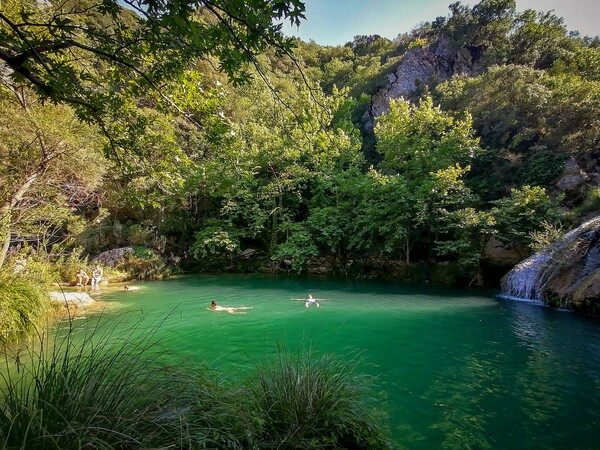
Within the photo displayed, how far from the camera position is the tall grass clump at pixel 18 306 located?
5.84m

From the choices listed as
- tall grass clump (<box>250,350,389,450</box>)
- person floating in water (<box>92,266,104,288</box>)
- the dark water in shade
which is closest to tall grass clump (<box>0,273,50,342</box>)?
the dark water in shade

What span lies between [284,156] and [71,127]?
1211cm

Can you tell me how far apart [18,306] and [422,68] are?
35169 millimetres

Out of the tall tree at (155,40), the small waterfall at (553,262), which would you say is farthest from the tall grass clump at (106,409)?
the small waterfall at (553,262)

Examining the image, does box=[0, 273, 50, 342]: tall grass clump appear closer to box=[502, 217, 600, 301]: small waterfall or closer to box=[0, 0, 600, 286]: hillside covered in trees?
box=[0, 0, 600, 286]: hillside covered in trees

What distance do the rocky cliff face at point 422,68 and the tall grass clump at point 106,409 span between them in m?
31.4

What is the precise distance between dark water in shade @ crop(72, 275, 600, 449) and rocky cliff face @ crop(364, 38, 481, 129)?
76.6 feet

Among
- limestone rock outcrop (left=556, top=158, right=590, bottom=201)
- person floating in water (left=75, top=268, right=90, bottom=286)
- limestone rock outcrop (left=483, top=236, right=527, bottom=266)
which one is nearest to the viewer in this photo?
person floating in water (left=75, top=268, right=90, bottom=286)

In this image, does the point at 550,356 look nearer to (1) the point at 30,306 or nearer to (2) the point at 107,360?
(2) the point at 107,360

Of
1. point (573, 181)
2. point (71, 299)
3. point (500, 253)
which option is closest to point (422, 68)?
point (573, 181)

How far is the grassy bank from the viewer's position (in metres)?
1.75

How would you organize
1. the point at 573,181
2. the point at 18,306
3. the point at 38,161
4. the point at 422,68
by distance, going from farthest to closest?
the point at 422,68 → the point at 573,181 → the point at 38,161 → the point at 18,306

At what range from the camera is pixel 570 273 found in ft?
35.7

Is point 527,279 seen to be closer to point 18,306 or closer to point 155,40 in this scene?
point 155,40
